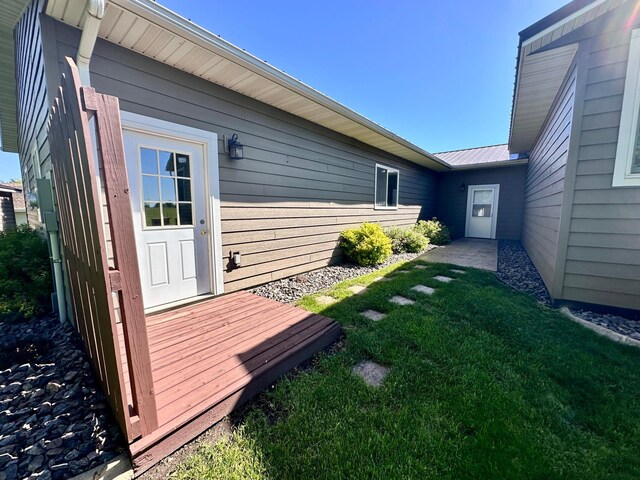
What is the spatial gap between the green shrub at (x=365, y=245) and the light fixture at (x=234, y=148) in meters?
2.80

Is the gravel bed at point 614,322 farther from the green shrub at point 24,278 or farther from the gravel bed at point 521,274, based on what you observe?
the green shrub at point 24,278

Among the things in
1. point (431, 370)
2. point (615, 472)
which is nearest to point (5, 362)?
point (431, 370)

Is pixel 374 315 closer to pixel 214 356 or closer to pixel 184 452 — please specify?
pixel 214 356

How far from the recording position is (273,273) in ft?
13.4

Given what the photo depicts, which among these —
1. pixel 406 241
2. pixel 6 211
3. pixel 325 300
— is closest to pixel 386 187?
pixel 406 241

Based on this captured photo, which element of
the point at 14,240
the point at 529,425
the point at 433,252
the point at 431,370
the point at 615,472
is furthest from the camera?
the point at 433,252

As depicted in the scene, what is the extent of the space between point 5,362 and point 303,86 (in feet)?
13.4

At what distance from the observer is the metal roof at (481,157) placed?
29.5ft

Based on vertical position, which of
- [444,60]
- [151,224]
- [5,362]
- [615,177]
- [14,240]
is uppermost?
[444,60]

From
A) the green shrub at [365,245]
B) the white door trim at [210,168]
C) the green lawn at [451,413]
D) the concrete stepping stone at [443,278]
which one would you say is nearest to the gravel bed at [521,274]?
the concrete stepping stone at [443,278]

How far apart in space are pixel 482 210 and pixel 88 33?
11233 mm

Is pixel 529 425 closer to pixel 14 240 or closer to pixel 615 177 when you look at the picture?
pixel 615 177

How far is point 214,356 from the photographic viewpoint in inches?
77.2

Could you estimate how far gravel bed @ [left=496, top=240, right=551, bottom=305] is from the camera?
3805mm
